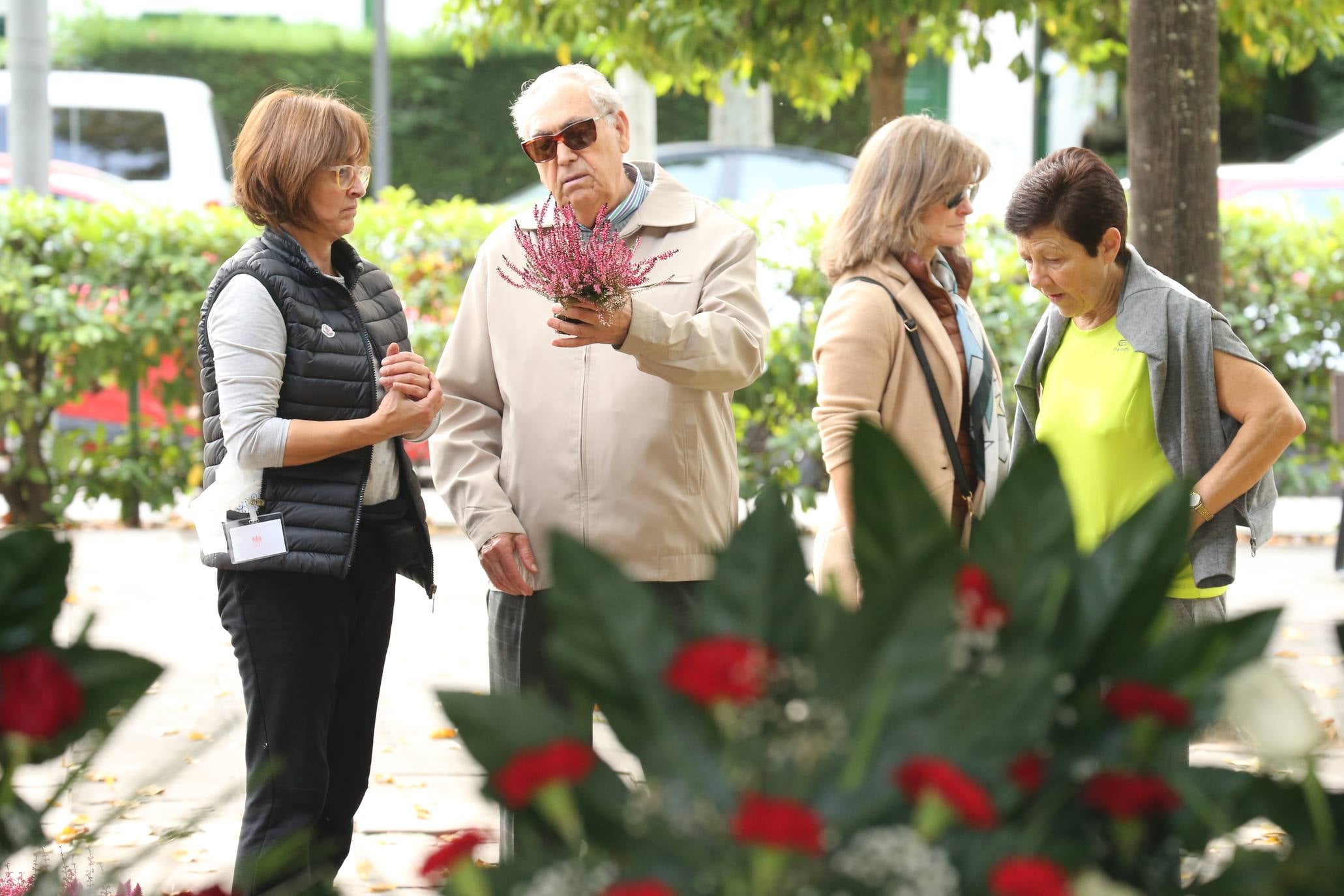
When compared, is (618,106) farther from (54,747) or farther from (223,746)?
(223,746)

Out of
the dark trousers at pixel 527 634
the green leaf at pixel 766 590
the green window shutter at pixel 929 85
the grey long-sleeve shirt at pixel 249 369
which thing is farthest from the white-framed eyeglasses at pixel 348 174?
the green window shutter at pixel 929 85

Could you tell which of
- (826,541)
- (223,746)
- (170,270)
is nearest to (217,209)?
(170,270)

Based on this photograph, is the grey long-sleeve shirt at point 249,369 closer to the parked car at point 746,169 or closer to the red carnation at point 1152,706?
the red carnation at point 1152,706

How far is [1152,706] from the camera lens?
923 millimetres

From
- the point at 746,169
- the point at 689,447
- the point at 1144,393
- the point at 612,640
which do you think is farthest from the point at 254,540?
the point at 746,169

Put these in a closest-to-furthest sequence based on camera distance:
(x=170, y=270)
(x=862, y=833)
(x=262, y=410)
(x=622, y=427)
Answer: (x=862, y=833) < (x=262, y=410) < (x=622, y=427) < (x=170, y=270)

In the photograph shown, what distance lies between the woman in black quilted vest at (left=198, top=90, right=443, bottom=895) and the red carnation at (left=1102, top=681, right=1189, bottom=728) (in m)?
2.03

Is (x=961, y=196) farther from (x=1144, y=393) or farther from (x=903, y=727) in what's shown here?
(x=903, y=727)

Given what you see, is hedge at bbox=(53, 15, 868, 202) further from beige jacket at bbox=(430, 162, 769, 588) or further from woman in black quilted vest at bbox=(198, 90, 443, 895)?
woman in black quilted vest at bbox=(198, 90, 443, 895)

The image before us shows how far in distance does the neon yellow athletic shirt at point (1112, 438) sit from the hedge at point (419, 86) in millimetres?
17632

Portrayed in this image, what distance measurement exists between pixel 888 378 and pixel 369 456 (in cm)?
109

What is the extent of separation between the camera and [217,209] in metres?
7.87

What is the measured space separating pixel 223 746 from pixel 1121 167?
51.3 ft

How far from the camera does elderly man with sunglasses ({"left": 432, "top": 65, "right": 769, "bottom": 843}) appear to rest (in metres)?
3.01
